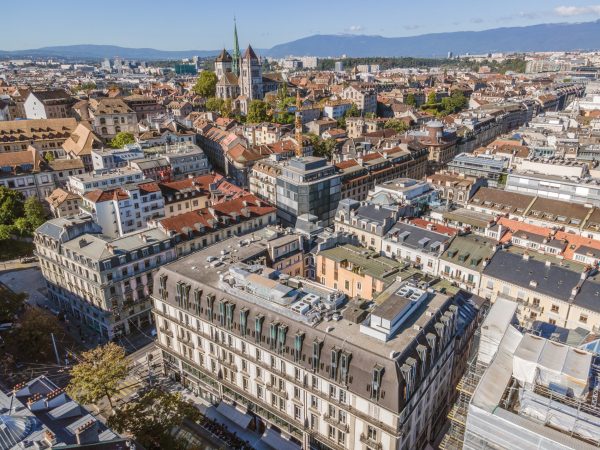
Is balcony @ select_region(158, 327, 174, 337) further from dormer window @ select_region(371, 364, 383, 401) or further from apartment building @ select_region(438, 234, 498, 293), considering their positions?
apartment building @ select_region(438, 234, 498, 293)

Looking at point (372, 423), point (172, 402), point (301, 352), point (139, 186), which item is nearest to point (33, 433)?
point (172, 402)

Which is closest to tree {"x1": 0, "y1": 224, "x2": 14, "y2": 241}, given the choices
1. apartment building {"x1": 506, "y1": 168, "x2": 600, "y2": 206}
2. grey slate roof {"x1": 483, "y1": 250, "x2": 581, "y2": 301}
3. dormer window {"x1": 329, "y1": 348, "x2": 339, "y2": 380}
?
dormer window {"x1": 329, "y1": 348, "x2": 339, "y2": 380}

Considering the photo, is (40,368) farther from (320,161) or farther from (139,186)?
(320,161)

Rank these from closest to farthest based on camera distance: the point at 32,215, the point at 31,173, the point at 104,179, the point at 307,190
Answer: the point at 307,190 < the point at 32,215 < the point at 104,179 < the point at 31,173

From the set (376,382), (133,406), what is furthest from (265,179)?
(376,382)

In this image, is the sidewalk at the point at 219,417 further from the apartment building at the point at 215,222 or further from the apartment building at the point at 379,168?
the apartment building at the point at 379,168

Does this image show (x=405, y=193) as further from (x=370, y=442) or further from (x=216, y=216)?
(x=370, y=442)

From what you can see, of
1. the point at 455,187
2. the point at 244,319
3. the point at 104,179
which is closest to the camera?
the point at 244,319
